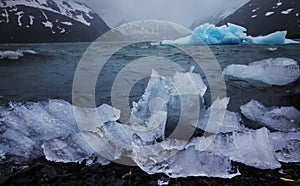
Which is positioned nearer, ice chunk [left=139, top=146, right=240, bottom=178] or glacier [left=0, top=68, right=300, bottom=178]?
ice chunk [left=139, top=146, right=240, bottom=178]

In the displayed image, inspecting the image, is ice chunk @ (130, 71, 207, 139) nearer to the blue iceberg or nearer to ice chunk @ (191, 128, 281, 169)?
ice chunk @ (191, 128, 281, 169)

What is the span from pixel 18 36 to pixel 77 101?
3358 inches

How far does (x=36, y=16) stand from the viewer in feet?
318

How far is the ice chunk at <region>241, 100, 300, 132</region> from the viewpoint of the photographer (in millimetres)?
2964

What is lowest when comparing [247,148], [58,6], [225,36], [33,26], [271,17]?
[33,26]

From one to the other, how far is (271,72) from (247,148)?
4097 mm

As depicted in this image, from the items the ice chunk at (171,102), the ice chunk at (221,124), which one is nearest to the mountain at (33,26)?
the ice chunk at (171,102)

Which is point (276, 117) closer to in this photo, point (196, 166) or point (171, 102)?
point (171, 102)

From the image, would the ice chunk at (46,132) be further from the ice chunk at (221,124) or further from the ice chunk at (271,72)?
the ice chunk at (271,72)

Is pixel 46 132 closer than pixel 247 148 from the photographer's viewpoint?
No

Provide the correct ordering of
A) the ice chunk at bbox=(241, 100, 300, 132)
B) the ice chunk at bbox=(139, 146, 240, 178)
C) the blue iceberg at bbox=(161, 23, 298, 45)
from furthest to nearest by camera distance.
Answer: the blue iceberg at bbox=(161, 23, 298, 45), the ice chunk at bbox=(241, 100, 300, 132), the ice chunk at bbox=(139, 146, 240, 178)

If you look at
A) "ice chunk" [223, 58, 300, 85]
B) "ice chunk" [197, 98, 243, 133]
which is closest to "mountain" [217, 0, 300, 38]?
"ice chunk" [223, 58, 300, 85]

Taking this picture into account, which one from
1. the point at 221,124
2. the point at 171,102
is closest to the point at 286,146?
the point at 221,124

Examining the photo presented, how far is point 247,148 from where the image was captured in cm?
224
